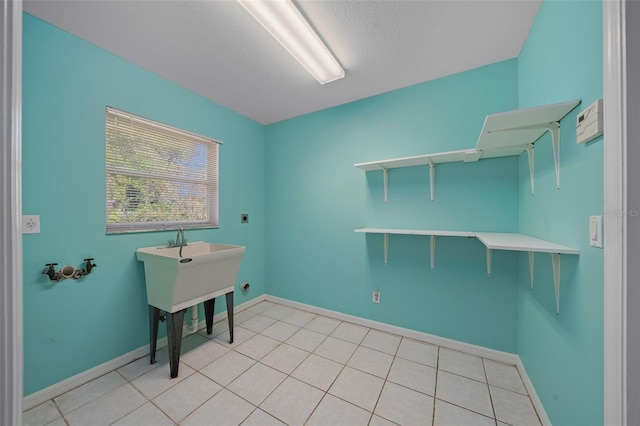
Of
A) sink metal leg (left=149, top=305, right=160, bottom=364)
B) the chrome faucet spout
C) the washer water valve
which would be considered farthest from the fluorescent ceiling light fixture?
sink metal leg (left=149, top=305, right=160, bottom=364)

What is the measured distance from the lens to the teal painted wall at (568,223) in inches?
33.7

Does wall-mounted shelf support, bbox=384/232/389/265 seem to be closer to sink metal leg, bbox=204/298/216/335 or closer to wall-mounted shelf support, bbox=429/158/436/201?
wall-mounted shelf support, bbox=429/158/436/201

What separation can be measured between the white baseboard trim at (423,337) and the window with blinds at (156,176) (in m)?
1.57

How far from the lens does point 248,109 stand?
2676 mm

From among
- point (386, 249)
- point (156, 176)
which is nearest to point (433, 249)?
point (386, 249)

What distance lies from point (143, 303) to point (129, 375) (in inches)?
20.1

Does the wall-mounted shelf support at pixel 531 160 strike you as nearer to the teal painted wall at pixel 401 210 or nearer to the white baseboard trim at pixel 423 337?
the teal painted wall at pixel 401 210

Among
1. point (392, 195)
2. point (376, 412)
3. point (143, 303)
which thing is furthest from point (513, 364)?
point (143, 303)

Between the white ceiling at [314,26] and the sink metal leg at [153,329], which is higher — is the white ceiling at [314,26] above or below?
above

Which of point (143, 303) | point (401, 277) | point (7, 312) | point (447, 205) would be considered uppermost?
point (447, 205)

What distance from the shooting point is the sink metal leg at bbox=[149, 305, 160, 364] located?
1801mm

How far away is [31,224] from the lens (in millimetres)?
1399

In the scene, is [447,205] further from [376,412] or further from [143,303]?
[143,303]

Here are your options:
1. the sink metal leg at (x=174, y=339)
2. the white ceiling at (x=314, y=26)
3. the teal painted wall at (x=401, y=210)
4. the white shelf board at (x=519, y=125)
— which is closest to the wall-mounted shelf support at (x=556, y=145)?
the white shelf board at (x=519, y=125)
